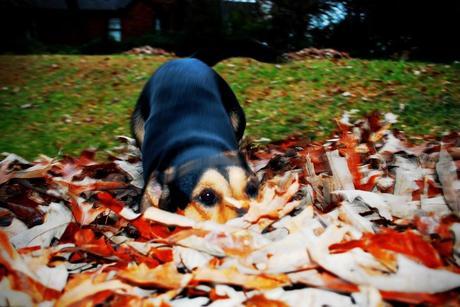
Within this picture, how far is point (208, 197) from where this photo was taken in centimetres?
227

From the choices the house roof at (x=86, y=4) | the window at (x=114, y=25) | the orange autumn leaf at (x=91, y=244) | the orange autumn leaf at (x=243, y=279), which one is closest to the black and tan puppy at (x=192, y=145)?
the orange autumn leaf at (x=91, y=244)

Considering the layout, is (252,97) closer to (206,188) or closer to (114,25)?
(206,188)

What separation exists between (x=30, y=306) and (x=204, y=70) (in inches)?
117

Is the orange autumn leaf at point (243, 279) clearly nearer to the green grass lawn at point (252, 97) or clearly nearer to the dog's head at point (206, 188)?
the dog's head at point (206, 188)

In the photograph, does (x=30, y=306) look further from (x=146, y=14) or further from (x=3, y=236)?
(x=146, y=14)

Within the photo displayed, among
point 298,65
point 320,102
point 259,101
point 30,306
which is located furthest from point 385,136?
point 298,65

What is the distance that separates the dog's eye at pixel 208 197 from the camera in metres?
2.26

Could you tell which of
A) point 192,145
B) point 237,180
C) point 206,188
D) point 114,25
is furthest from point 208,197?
→ point 114,25

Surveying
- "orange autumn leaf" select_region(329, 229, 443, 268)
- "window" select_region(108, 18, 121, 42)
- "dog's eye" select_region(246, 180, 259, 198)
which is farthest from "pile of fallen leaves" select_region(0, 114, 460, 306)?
"window" select_region(108, 18, 121, 42)

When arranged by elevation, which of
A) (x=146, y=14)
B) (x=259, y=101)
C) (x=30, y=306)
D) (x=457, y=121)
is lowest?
(x=146, y=14)

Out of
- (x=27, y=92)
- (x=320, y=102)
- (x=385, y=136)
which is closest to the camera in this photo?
(x=385, y=136)

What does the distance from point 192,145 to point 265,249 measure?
131 centimetres

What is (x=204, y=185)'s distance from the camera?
2.31 metres

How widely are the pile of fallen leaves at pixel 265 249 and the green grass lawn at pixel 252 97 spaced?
2.24 meters
